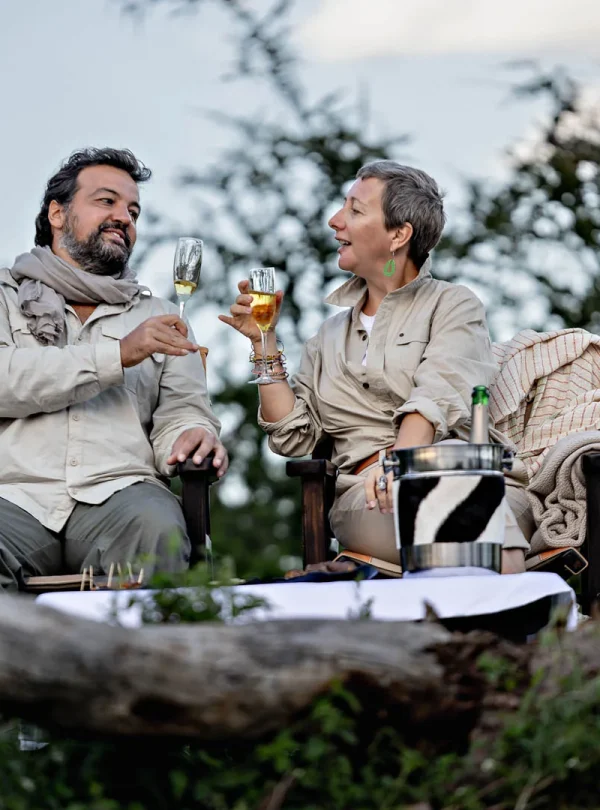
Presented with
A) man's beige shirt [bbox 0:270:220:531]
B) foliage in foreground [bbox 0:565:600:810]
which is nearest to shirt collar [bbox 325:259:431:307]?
man's beige shirt [bbox 0:270:220:531]

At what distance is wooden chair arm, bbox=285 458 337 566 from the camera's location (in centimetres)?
411

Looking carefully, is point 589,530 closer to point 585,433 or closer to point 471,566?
point 585,433

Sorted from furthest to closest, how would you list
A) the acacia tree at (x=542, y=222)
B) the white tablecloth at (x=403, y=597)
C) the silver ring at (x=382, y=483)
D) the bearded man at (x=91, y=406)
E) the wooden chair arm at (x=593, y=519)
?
the acacia tree at (x=542, y=222) < the bearded man at (x=91, y=406) < the wooden chair arm at (x=593, y=519) < the silver ring at (x=382, y=483) < the white tablecloth at (x=403, y=597)

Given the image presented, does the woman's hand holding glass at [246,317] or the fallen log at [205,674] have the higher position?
the woman's hand holding glass at [246,317]

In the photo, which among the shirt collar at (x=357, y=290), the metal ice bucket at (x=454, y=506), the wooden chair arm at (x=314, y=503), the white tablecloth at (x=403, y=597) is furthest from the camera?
the shirt collar at (x=357, y=290)

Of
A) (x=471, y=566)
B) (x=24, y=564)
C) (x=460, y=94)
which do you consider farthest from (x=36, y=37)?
(x=471, y=566)

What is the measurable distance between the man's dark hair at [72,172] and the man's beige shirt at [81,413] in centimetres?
37

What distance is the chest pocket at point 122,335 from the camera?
14.3 ft

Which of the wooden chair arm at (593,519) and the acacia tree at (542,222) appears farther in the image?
the acacia tree at (542,222)

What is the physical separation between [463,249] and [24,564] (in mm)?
8766

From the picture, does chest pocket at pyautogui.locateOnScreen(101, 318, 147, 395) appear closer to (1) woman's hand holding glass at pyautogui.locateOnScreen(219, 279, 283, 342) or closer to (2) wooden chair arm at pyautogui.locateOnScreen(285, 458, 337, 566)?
(1) woman's hand holding glass at pyautogui.locateOnScreen(219, 279, 283, 342)

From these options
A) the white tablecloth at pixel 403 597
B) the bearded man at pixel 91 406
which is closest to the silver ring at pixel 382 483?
the white tablecloth at pixel 403 597

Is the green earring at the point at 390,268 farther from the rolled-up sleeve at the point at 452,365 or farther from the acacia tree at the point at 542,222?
the acacia tree at the point at 542,222

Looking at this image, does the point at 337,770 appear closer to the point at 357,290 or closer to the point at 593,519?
the point at 593,519
